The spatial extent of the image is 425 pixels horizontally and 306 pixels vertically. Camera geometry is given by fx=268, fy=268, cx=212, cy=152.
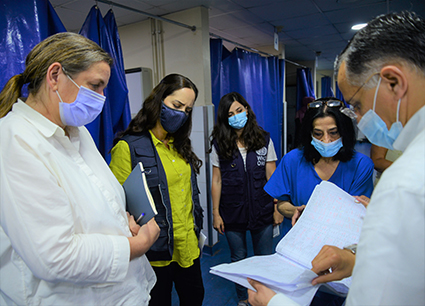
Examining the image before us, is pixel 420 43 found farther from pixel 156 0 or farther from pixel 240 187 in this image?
pixel 156 0

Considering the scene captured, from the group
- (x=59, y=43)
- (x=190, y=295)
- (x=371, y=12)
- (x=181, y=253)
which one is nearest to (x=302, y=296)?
(x=181, y=253)

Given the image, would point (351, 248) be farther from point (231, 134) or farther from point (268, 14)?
point (268, 14)

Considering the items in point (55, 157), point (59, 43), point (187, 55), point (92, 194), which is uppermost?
point (187, 55)

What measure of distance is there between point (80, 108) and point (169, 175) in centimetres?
61

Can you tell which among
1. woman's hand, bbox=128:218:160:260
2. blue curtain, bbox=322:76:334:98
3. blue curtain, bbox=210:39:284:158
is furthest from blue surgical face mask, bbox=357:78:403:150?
blue curtain, bbox=322:76:334:98

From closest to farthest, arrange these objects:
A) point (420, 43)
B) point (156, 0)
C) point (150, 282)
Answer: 1. point (420, 43)
2. point (150, 282)
3. point (156, 0)

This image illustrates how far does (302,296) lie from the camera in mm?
729

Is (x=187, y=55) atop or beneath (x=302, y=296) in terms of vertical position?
atop

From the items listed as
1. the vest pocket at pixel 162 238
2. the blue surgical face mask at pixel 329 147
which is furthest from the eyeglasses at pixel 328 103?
the vest pocket at pixel 162 238

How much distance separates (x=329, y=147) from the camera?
1.31 metres

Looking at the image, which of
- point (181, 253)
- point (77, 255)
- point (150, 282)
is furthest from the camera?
point (181, 253)

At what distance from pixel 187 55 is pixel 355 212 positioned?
2.07 m

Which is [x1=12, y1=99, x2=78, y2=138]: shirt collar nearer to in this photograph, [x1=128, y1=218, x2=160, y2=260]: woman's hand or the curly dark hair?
[x1=128, y1=218, x2=160, y2=260]: woman's hand

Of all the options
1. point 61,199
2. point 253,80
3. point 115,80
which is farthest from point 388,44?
point 253,80
